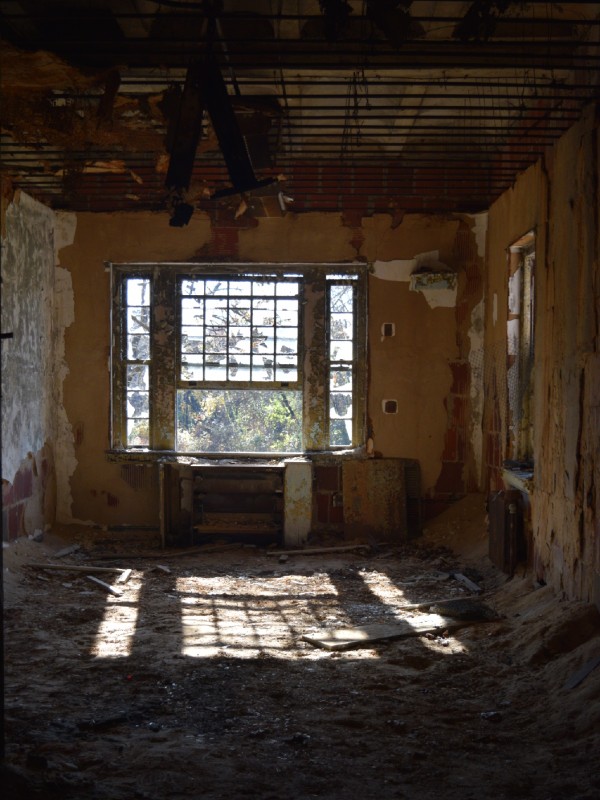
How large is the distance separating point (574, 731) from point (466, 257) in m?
5.17

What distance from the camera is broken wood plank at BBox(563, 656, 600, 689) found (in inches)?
154

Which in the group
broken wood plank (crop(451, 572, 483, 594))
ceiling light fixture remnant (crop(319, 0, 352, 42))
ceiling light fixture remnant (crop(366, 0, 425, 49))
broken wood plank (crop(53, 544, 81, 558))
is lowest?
broken wood plank (crop(451, 572, 483, 594))

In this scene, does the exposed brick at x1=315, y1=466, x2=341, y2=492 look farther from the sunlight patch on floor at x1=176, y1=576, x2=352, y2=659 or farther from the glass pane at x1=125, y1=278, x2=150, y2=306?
the glass pane at x1=125, y1=278, x2=150, y2=306

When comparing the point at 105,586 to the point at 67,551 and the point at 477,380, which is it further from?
the point at 477,380

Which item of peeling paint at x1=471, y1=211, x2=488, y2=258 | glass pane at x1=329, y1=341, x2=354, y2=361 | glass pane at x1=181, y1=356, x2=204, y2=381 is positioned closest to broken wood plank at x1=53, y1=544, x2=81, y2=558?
glass pane at x1=181, y1=356, x2=204, y2=381

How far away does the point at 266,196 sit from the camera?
7.21 meters

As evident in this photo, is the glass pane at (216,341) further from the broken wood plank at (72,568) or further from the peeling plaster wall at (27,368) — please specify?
the broken wood plank at (72,568)

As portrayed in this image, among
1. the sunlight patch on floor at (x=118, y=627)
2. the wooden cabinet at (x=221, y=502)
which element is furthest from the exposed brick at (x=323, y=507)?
the sunlight patch on floor at (x=118, y=627)

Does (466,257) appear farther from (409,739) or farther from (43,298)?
(409,739)

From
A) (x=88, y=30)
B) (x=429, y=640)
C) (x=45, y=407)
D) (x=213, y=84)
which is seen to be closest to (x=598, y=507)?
(x=429, y=640)

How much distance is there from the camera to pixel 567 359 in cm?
507

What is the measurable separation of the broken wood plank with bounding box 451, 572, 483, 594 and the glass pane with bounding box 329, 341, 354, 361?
97.0 inches

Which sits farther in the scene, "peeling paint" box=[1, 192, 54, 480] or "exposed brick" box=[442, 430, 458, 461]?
"exposed brick" box=[442, 430, 458, 461]

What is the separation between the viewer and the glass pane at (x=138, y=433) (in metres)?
8.05
